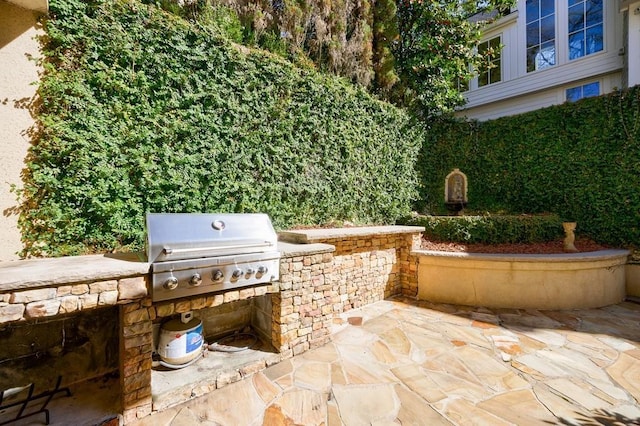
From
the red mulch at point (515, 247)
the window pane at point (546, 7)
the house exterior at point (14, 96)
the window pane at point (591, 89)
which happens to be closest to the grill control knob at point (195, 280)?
the house exterior at point (14, 96)

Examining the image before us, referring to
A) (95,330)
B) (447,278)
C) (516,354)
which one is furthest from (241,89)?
(516,354)

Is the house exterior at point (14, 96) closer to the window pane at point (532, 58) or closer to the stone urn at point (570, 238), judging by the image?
the stone urn at point (570, 238)

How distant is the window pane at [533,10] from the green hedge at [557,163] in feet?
21.1

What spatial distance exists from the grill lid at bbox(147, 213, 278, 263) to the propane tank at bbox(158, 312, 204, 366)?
971 mm

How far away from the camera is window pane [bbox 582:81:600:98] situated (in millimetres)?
8691

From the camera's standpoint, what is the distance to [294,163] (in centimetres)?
471

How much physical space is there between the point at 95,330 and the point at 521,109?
45.7 ft

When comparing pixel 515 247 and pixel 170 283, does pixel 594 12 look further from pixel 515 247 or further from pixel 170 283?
pixel 170 283

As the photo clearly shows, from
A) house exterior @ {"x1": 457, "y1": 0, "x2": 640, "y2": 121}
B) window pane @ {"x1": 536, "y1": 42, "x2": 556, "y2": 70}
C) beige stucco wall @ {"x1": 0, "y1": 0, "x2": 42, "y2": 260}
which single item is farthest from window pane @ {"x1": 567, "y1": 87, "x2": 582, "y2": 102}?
beige stucco wall @ {"x1": 0, "y1": 0, "x2": 42, "y2": 260}

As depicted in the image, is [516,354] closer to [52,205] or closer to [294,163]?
[294,163]

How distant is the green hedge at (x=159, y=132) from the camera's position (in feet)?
9.40

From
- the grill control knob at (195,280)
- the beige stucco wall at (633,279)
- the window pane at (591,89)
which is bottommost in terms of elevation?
the beige stucco wall at (633,279)

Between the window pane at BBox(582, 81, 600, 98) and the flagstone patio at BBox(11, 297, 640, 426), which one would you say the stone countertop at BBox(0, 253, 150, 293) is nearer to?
the flagstone patio at BBox(11, 297, 640, 426)

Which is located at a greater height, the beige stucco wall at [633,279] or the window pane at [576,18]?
the window pane at [576,18]
